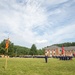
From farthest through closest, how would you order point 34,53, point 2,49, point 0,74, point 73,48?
point 73,48 → point 34,53 → point 2,49 → point 0,74

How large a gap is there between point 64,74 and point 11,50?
336 feet

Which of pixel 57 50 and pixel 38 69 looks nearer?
pixel 38 69

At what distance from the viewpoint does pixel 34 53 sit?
13712 centimetres

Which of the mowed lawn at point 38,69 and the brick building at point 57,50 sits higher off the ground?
the brick building at point 57,50

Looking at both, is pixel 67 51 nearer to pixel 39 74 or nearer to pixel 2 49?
pixel 2 49

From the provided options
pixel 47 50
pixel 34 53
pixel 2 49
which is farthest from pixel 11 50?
pixel 47 50

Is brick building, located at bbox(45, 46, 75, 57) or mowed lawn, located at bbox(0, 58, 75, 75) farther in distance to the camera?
brick building, located at bbox(45, 46, 75, 57)

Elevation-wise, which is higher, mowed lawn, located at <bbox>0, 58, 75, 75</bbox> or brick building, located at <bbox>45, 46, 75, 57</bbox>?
brick building, located at <bbox>45, 46, 75, 57</bbox>

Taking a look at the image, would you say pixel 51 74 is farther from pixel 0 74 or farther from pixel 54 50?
pixel 54 50

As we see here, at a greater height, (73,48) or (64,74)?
(73,48)

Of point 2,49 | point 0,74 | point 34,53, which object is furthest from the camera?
point 34,53

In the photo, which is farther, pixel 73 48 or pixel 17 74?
pixel 73 48

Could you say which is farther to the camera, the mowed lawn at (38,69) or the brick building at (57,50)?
the brick building at (57,50)

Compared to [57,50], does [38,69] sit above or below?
below
